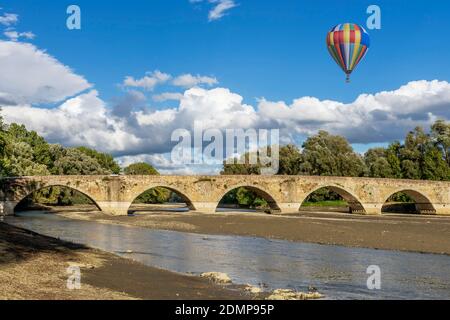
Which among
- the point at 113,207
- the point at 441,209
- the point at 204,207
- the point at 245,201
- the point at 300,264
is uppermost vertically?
the point at 113,207

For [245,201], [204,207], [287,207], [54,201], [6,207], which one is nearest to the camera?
A: [6,207]

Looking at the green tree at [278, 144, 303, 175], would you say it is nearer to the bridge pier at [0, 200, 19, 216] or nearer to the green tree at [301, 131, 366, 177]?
the green tree at [301, 131, 366, 177]

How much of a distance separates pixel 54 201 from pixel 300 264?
227 ft

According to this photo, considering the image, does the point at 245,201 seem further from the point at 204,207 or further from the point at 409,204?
the point at 204,207

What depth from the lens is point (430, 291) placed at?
44.9 feet

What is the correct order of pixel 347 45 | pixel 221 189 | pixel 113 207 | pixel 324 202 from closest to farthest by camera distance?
1. pixel 347 45
2. pixel 113 207
3. pixel 221 189
4. pixel 324 202

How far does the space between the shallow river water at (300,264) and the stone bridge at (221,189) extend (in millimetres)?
26890

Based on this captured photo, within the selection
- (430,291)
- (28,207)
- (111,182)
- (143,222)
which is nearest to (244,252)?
(430,291)

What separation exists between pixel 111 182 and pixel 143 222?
45.4 ft

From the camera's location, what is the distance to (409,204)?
70.4 metres

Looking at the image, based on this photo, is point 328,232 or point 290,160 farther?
point 290,160

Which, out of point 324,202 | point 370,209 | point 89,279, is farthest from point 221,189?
point 89,279

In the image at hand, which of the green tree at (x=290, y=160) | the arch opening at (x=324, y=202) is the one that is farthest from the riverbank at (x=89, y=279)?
the green tree at (x=290, y=160)
